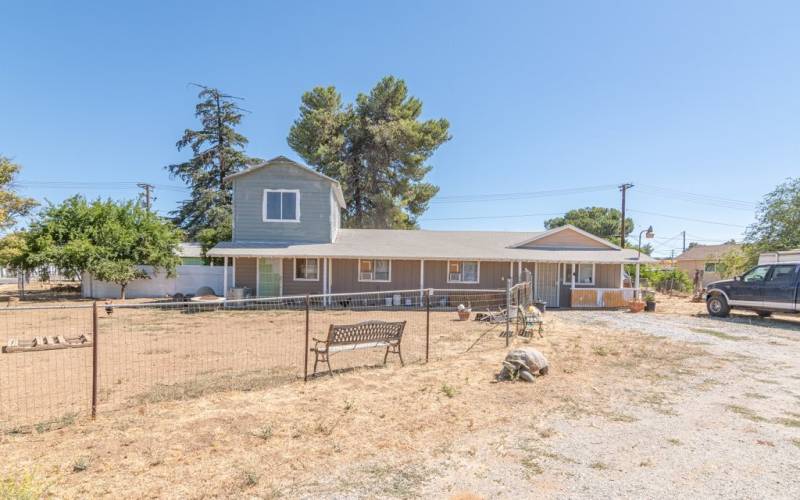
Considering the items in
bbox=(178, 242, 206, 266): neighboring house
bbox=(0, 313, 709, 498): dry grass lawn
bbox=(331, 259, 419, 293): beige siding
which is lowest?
bbox=(0, 313, 709, 498): dry grass lawn

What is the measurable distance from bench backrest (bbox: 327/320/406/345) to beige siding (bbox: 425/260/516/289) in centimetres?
1182

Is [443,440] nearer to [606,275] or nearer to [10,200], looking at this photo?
[606,275]

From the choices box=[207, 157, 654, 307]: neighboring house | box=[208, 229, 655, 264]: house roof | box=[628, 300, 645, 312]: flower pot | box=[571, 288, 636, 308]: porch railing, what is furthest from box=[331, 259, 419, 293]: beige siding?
box=[628, 300, 645, 312]: flower pot

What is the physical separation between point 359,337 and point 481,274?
1302 centimetres

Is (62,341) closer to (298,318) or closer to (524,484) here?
(298,318)

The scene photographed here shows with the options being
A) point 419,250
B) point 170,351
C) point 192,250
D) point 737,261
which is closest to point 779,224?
point 737,261

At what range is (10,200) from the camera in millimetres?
26000

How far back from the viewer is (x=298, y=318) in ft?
49.4

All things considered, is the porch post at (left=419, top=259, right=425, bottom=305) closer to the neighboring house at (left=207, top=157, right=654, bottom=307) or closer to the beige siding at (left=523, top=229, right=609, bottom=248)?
the neighboring house at (left=207, top=157, right=654, bottom=307)

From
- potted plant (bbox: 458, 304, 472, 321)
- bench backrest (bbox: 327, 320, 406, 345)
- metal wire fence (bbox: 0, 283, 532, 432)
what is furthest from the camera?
potted plant (bbox: 458, 304, 472, 321)

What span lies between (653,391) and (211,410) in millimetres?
6557

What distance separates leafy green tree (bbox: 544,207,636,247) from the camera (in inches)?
2121

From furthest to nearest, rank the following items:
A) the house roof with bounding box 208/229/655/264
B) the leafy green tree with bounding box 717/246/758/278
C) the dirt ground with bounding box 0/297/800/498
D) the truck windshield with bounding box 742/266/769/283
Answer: the leafy green tree with bounding box 717/246/758/278 → the house roof with bounding box 208/229/655/264 → the truck windshield with bounding box 742/266/769/283 → the dirt ground with bounding box 0/297/800/498

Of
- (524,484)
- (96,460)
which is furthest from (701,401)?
(96,460)
